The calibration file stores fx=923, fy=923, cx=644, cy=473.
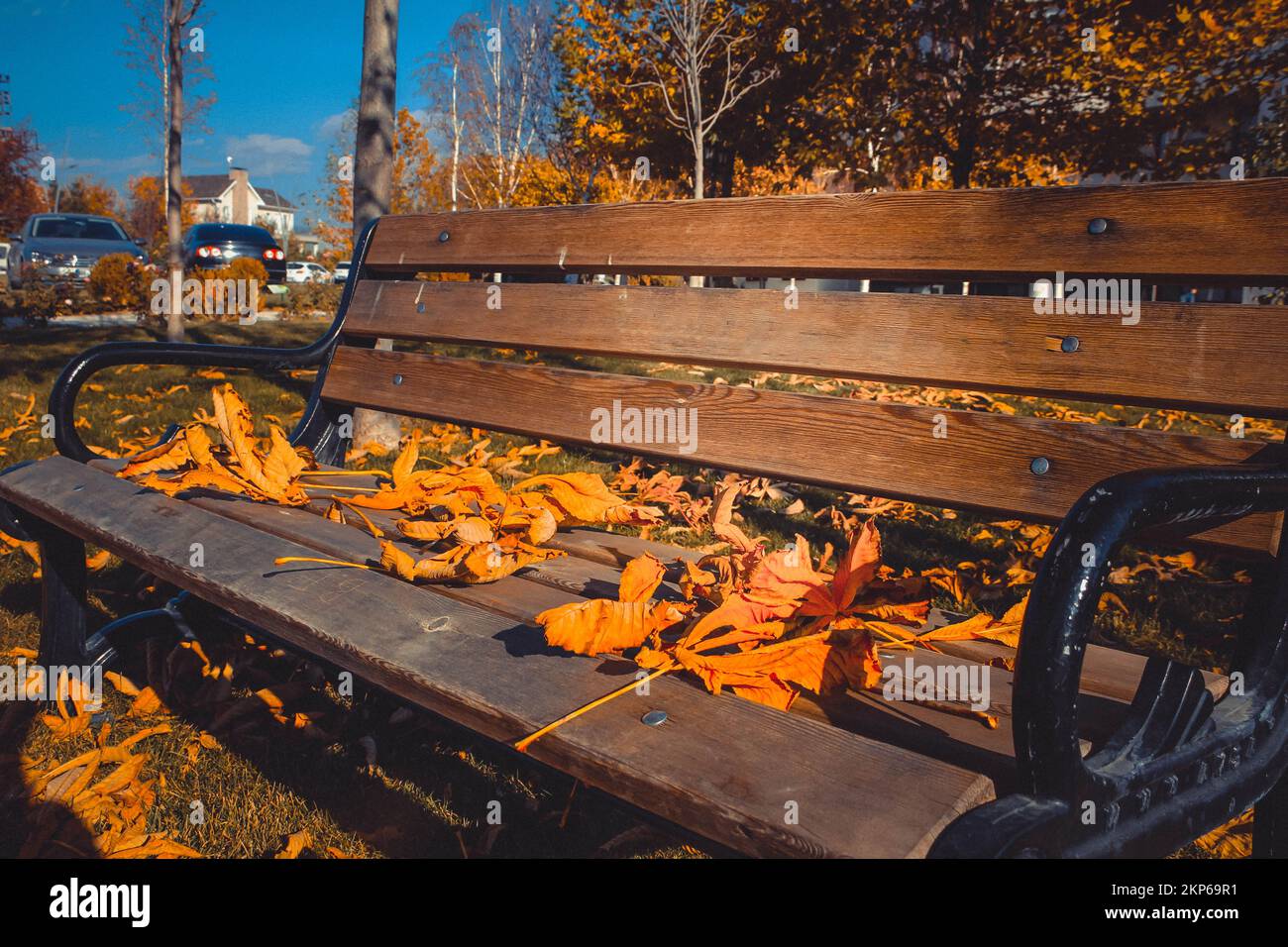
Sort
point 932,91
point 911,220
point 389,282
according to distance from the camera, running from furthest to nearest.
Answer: point 932,91 → point 389,282 → point 911,220

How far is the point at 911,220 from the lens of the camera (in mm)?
1576

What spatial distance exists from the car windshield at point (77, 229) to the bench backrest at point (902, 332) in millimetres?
17423

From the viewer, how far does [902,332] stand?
5.18ft

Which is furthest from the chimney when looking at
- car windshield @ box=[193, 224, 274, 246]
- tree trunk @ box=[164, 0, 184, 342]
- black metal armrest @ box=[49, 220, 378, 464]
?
black metal armrest @ box=[49, 220, 378, 464]

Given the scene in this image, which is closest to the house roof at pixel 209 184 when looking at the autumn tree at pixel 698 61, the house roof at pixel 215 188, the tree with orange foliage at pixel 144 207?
the house roof at pixel 215 188

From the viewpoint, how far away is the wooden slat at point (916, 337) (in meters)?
1.28

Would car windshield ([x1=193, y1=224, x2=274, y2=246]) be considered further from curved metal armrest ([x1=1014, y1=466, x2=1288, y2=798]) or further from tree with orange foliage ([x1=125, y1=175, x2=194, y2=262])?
tree with orange foliage ([x1=125, y1=175, x2=194, y2=262])

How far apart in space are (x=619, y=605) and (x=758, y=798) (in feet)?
1.28

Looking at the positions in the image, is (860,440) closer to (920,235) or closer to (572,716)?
(920,235)

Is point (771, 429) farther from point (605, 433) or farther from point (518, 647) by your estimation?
point (518, 647)

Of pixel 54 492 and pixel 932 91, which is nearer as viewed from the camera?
pixel 54 492

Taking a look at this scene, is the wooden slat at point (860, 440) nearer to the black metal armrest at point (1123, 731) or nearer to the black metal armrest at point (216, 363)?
the black metal armrest at point (1123, 731)
